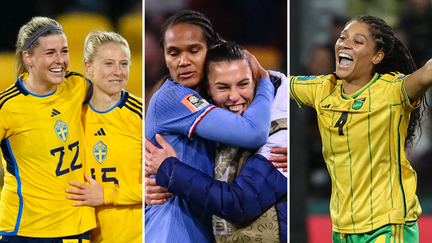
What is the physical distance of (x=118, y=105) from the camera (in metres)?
2.23

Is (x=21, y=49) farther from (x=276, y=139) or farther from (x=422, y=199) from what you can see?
(x=422, y=199)

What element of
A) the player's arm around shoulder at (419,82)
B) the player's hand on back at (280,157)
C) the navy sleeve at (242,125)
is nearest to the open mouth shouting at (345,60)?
the player's arm around shoulder at (419,82)

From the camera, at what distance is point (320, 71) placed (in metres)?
2.25

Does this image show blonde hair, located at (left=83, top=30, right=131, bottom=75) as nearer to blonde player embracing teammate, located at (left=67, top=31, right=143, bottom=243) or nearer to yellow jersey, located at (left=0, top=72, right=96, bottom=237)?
blonde player embracing teammate, located at (left=67, top=31, right=143, bottom=243)

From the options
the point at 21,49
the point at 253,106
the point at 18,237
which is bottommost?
the point at 18,237

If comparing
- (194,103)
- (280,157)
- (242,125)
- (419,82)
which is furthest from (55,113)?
(419,82)

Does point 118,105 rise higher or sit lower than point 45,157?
higher

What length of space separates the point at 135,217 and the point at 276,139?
2.77ft

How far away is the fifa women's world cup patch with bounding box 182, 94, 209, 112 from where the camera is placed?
2078 millimetres

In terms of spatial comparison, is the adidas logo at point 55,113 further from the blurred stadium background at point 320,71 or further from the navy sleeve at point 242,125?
the blurred stadium background at point 320,71

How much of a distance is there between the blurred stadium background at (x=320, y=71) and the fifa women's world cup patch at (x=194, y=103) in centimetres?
51

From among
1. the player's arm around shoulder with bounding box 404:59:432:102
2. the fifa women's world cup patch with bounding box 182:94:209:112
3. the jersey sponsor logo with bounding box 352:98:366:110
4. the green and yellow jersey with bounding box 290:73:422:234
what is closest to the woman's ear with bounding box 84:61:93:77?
the fifa women's world cup patch with bounding box 182:94:209:112

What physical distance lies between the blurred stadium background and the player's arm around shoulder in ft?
1.13

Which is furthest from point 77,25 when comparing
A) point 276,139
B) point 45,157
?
point 276,139
